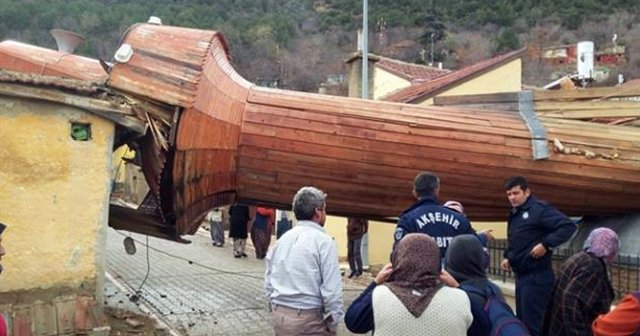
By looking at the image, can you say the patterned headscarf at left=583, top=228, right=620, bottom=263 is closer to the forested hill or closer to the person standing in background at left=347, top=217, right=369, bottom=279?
the person standing in background at left=347, top=217, right=369, bottom=279

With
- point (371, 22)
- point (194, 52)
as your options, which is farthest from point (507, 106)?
point (371, 22)

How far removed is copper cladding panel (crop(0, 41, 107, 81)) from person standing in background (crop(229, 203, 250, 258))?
Result: 22.0 ft

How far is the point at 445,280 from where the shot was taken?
310 cm

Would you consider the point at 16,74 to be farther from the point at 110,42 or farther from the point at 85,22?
the point at 85,22

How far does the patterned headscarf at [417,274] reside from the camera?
3014mm

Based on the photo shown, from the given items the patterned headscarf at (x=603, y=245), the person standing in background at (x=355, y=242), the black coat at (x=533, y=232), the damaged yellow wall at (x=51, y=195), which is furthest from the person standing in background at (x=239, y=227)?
the patterned headscarf at (x=603, y=245)

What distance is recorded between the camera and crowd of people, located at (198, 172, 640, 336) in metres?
3.04

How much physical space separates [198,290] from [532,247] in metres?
5.19

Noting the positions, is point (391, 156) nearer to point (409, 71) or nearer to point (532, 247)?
point (532, 247)

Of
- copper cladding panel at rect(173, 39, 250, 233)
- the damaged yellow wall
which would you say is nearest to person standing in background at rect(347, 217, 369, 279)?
copper cladding panel at rect(173, 39, 250, 233)

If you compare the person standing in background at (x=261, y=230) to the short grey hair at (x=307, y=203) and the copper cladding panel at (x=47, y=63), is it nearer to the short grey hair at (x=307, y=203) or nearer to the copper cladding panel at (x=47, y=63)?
the copper cladding panel at (x=47, y=63)

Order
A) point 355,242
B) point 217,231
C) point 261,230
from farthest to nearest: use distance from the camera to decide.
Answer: point 217,231 → point 261,230 → point 355,242

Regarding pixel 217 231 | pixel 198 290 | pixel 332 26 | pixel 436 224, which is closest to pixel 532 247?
pixel 436 224

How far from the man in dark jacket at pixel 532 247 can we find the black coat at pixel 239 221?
8267 millimetres
